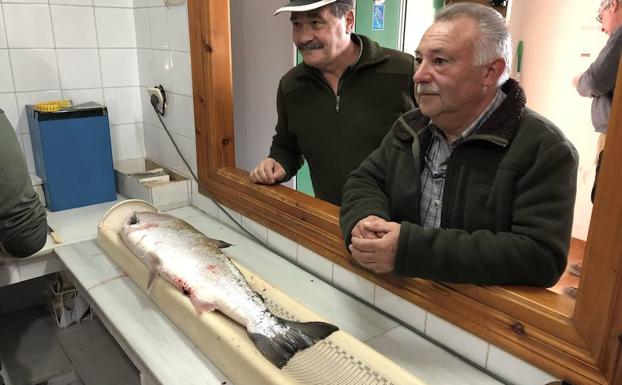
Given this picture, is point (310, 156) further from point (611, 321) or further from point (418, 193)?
point (611, 321)

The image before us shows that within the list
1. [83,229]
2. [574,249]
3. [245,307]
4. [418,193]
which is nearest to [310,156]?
[418,193]

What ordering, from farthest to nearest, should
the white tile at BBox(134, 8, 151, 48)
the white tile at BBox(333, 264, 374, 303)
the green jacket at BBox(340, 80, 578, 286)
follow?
the white tile at BBox(134, 8, 151, 48) < the white tile at BBox(333, 264, 374, 303) < the green jacket at BBox(340, 80, 578, 286)

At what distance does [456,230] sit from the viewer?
3.44 feet

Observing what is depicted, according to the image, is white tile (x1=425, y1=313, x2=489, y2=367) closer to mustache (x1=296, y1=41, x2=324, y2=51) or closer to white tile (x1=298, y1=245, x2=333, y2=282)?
white tile (x1=298, y1=245, x2=333, y2=282)

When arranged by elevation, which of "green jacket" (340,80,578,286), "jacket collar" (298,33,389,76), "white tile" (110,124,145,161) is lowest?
"white tile" (110,124,145,161)

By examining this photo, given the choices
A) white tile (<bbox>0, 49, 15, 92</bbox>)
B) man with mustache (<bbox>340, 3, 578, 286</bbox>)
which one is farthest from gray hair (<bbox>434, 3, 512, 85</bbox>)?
white tile (<bbox>0, 49, 15, 92</bbox>)

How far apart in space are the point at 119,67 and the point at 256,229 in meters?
1.13

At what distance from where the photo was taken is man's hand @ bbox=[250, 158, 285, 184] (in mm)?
1751

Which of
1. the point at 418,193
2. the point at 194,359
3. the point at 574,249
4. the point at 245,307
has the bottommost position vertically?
the point at 574,249

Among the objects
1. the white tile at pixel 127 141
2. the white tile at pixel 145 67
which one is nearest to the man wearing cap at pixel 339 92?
the white tile at pixel 145 67

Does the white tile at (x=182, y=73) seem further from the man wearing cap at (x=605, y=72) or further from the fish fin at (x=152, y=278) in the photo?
the man wearing cap at (x=605, y=72)

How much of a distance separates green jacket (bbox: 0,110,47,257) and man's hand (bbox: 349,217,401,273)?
1112mm

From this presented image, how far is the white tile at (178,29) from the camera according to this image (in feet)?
6.38

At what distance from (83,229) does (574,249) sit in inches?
105
